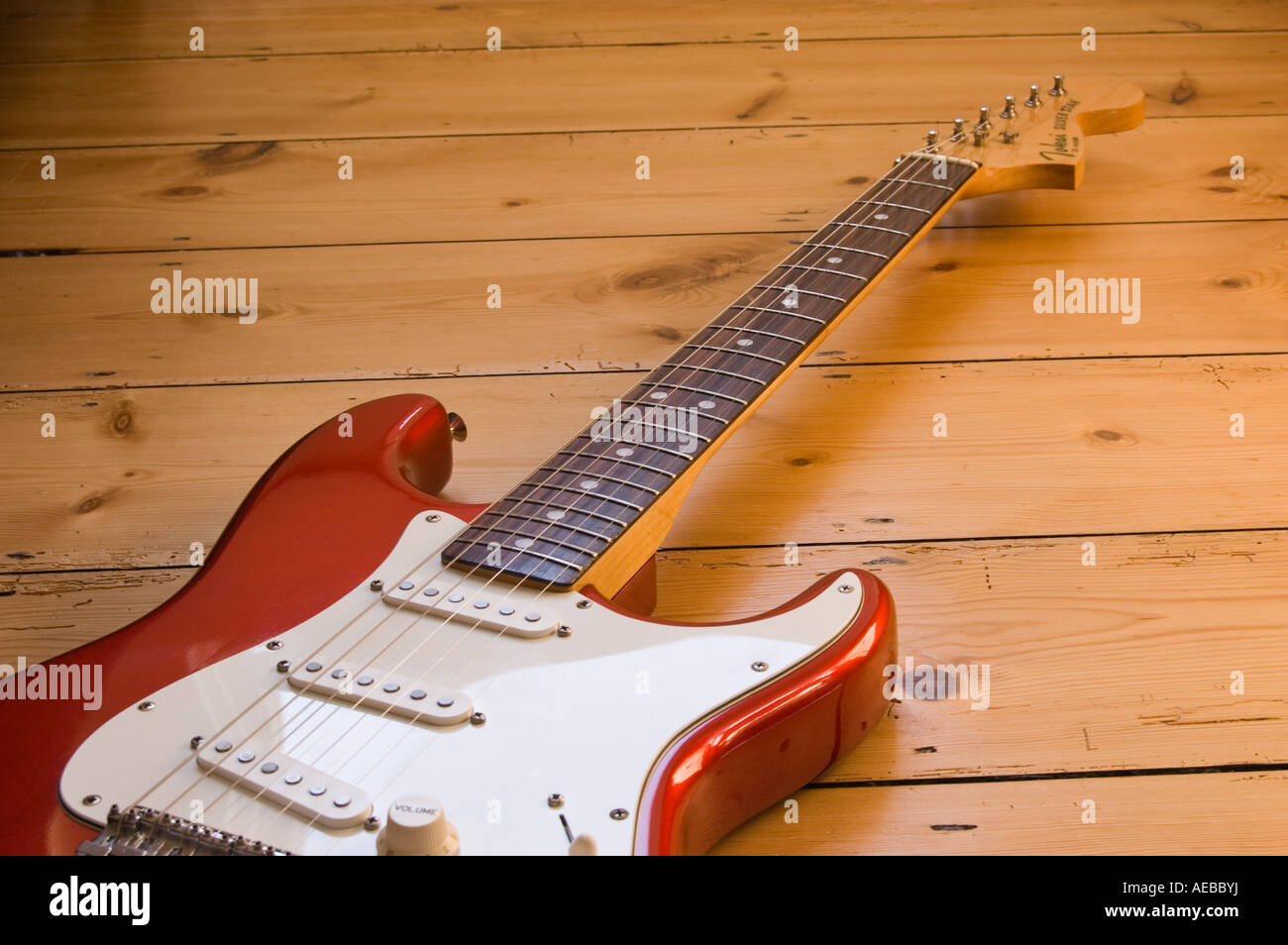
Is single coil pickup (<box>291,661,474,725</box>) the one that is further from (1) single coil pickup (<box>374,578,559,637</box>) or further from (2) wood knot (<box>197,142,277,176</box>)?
(2) wood knot (<box>197,142,277,176</box>)

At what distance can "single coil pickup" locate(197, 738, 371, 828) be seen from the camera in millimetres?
653

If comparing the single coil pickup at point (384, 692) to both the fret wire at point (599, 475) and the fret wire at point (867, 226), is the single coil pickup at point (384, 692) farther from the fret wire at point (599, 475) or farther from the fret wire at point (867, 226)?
the fret wire at point (867, 226)

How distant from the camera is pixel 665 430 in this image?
95 centimetres

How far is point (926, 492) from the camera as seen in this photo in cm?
108

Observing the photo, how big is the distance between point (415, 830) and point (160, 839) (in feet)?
0.44

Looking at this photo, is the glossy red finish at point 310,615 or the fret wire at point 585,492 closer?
the glossy red finish at point 310,615

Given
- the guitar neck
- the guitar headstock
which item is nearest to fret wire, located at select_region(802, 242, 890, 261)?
the guitar neck

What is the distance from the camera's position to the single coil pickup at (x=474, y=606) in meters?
0.79

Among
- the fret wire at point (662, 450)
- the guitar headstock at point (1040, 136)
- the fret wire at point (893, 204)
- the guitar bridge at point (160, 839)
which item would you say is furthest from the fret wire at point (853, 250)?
the guitar bridge at point (160, 839)

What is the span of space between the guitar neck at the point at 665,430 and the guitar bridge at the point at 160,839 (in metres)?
0.25

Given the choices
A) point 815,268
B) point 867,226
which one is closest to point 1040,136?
point 867,226

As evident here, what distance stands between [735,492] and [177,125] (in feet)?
3.29

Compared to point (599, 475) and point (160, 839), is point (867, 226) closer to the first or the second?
point (599, 475)

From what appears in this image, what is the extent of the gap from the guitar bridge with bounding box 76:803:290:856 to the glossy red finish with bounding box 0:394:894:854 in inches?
0.8
